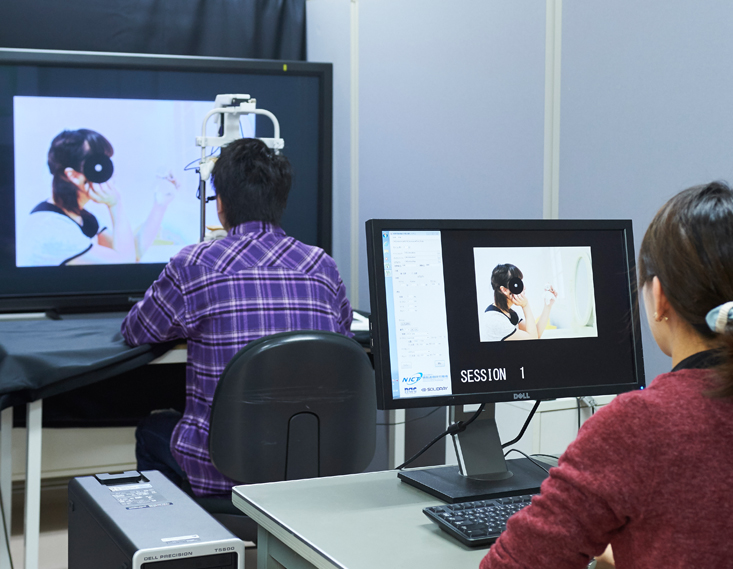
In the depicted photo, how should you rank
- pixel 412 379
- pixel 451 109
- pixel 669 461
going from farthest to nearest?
pixel 451 109 → pixel 412 379 → pixel 669 461

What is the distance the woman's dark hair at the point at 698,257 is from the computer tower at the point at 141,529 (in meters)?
0.60

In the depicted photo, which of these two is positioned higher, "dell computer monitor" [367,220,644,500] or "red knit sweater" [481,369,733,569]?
"dell computer monitor" [367,220,644,500]

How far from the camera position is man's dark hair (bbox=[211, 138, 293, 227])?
6.68 ft

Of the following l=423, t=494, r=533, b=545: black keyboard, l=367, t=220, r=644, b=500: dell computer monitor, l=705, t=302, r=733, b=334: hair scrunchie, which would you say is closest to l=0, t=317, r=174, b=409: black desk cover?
l=367, t=220, r=644, b=500: dell computer monitor

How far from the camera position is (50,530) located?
279 cm

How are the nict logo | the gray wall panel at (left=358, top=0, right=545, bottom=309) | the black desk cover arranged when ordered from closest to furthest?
the nict logo → the black desk cover → the gray wall panel at (left=358, top=0, right=545, bottom=309)

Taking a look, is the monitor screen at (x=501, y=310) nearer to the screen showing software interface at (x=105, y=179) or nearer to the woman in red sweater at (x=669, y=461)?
the woman in red sweater at (x=669, y=461)

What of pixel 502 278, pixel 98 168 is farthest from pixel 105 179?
pixel 502 278

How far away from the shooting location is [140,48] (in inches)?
129

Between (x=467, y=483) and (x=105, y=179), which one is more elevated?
(x=105, y=179)

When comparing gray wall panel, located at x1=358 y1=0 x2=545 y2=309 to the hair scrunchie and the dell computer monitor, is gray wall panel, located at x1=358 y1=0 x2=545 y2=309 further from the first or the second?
the hair scrunchie

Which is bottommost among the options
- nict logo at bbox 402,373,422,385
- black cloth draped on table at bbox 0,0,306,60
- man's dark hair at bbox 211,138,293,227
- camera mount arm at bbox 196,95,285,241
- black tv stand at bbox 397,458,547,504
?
black tv stand at bbox 397,458,547,504

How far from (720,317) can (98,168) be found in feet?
8.21

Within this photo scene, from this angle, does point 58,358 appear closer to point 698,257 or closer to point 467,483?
point 467,483
